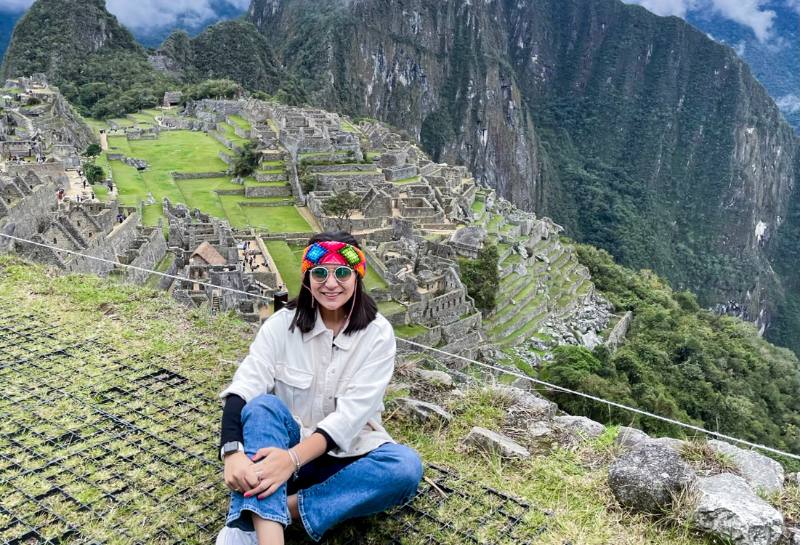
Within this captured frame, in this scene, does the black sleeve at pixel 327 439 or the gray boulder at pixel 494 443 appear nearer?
the black sleeve at pixel 327 439

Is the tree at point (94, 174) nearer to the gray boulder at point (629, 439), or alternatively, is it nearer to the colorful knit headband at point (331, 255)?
the colorful knit headband at point (331, 255)

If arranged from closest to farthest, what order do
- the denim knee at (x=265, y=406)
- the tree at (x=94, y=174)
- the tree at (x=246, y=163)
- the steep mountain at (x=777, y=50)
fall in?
1. the denim knee at (x=265, y=406)
2. the tree at (x=94, y=174)
3. the tree at (x=246, y=163)
4. the steep mountain at (x=777, y=50)

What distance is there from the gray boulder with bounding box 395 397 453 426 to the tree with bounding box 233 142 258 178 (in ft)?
78.3

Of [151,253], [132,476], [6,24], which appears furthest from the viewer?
[6,24]

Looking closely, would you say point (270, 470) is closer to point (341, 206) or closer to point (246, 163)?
point (341, 206)

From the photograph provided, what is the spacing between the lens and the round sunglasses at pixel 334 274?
126 inches

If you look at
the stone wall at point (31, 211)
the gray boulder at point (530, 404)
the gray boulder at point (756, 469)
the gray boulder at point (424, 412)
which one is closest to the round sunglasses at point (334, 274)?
the gray boulder at point (424, 412)

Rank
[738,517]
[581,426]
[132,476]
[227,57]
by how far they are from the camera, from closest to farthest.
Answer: [738,517], [132,476], [581,426], [227,57]

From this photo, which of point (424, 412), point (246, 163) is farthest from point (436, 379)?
point (246, 163)

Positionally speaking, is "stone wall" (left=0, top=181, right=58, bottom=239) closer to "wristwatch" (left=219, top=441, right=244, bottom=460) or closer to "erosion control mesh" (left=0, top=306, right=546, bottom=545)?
"erosion control mesh" (left=0, top=306, right=546, bottom=545)

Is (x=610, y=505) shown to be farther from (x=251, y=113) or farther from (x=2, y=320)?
(x=251, y=113)

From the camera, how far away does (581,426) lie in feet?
14.4

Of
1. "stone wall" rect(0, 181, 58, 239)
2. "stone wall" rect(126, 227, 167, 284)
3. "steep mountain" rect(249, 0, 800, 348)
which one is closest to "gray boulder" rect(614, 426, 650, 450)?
"stone wall" rect(0, 181, 58, 239)

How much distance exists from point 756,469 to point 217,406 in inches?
124
